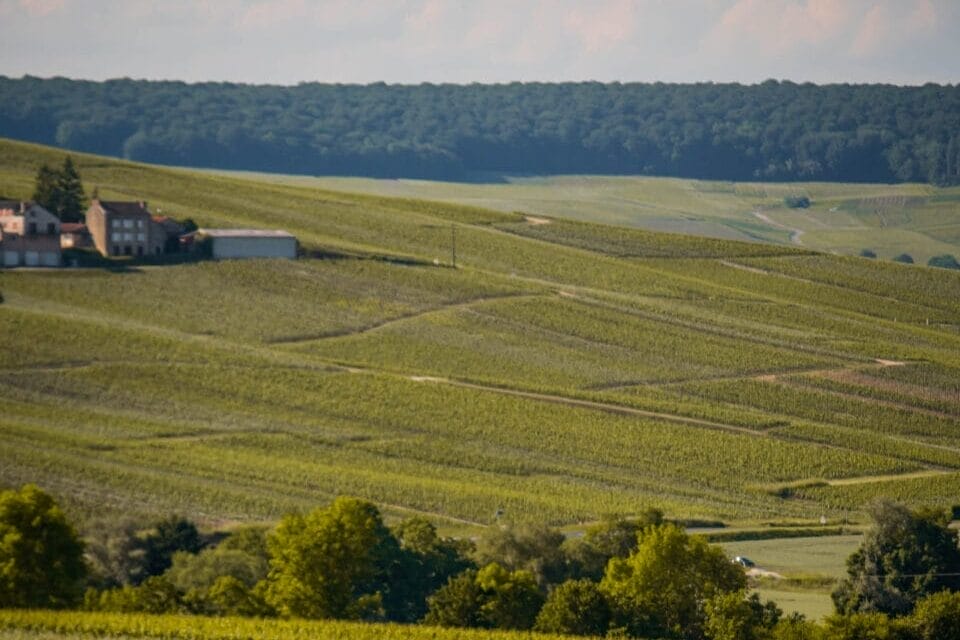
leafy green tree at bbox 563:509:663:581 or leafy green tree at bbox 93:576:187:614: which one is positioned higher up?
leafy green tree at bbox 93:576:187:614

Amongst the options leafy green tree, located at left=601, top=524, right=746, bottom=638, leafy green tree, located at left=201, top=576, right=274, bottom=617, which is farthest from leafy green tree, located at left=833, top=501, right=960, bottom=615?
leafy green tree, located at left=201, top=576, right=274, bottom=617

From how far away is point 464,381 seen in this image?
113688mm

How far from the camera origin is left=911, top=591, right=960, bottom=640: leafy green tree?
6312cm

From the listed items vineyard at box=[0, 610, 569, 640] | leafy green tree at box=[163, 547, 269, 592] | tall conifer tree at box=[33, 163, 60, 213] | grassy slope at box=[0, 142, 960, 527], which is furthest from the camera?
tall conifer tree at box=[33, 163, 60, 213]

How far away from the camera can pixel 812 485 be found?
10031cm

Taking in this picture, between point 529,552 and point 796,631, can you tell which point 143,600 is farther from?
point 796,631

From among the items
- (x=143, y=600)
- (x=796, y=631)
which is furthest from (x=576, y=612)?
(x=143, y=600)

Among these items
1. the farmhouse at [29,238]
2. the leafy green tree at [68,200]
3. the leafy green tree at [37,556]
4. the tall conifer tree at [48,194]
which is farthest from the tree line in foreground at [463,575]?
the leafy green tree at [68,200]

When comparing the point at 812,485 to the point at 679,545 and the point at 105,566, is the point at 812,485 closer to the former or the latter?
the point at 679,545

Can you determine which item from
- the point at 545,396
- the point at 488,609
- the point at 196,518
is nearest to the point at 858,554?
the point at 488,609

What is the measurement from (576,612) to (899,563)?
18.5m

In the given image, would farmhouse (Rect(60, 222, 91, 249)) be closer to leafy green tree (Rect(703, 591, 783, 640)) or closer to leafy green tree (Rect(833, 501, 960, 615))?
leafy green tree (Rect(833, 501, 960, 615))

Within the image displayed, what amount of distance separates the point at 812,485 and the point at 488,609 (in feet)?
133

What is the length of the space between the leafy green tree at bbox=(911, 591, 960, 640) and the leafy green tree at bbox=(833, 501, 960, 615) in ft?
26.3
